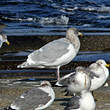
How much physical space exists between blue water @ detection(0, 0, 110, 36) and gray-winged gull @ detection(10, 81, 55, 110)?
11219mm

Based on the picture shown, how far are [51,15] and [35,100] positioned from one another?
19.6 m

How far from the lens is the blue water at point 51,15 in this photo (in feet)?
72.7

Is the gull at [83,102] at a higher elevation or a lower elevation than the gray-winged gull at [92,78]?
higher

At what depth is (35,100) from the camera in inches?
316

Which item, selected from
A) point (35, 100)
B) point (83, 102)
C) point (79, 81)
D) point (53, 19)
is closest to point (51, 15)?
point (53, 19)

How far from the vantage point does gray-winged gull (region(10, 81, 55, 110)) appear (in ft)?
25.7

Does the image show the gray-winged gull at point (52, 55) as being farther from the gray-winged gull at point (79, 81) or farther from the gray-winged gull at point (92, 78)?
the gray-winged gull at point (79, 81)

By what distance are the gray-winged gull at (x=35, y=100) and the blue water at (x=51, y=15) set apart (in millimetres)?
11219

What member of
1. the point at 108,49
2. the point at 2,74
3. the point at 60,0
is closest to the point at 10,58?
the point at 2,74

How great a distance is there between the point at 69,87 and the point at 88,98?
50.6 inches

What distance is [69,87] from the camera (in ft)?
30.1

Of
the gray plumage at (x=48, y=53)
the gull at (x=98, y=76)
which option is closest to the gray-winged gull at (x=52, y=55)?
the gray plumage at (x=48, y=53)

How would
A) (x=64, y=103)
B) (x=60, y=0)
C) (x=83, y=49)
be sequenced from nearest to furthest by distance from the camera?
(x=64, y=103) < (x=83, y=49) < (x=60, y=0)

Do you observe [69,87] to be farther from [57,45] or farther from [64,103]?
[57,45]
